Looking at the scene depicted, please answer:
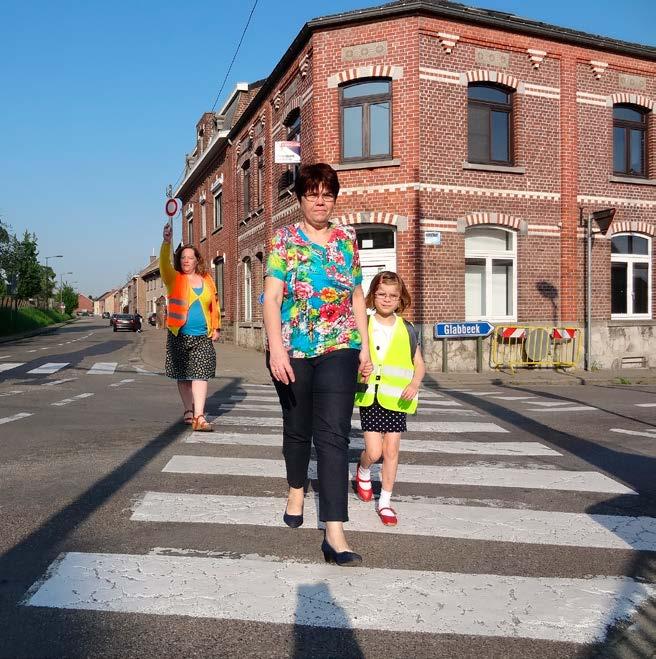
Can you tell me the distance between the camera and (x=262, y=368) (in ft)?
51.5

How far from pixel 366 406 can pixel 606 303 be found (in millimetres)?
14681

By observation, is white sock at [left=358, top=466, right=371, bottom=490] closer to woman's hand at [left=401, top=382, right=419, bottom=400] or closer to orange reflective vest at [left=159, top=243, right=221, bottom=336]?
woman's hand at [left=401, top=382, right=419, bottom=400]

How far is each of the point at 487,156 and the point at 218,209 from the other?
16.0m

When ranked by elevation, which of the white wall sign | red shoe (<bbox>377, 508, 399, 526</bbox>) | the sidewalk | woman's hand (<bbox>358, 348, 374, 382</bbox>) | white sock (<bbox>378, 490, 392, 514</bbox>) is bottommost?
the sidewalk

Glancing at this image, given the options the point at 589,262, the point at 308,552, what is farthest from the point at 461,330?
the point at 308,552

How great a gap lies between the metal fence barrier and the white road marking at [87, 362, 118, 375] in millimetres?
8507

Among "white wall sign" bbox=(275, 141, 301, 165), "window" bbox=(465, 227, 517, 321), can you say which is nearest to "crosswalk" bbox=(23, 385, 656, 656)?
"window" bbox=(465, 227, 517, 321)

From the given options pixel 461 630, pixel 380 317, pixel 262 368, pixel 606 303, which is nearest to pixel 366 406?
pixel 380 317

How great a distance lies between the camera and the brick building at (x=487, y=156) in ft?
50.8

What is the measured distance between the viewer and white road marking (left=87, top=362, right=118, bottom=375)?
1384cm

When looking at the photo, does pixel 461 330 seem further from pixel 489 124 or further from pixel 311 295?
pixel 311 295

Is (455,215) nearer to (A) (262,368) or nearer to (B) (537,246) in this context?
(B) (537,246)

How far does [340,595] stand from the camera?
2873 mm

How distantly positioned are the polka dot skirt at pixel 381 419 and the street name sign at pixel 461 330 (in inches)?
446
